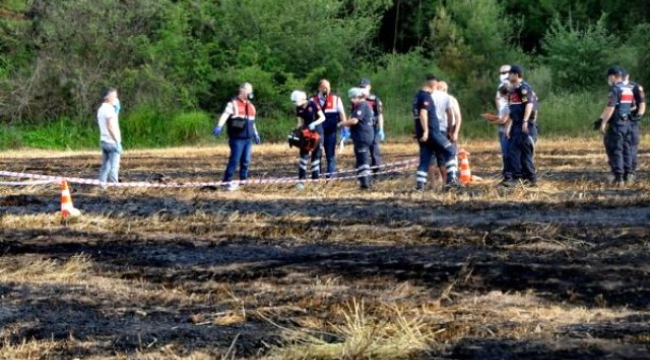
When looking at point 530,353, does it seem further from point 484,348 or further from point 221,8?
point 221,8

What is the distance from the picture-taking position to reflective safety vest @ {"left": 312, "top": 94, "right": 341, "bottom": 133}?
1938 centimetres

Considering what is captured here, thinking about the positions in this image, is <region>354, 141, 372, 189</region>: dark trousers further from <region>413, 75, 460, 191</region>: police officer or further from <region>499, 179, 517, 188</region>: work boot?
<region>499, 179, 517, 188</region>: work boot

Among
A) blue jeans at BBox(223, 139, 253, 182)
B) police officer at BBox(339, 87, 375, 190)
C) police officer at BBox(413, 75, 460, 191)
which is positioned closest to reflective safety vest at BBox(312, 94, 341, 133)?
police officer at BBox(339, 87, 375, 190)

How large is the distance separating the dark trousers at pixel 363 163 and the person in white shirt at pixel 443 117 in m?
0.93

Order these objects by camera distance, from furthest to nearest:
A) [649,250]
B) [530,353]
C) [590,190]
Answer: [590,190]
[649,250]
[530,353]

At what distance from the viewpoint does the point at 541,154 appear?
26453mm

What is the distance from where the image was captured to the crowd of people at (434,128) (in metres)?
17.1

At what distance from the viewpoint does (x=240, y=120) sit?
18.4m

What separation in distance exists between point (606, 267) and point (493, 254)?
1.23 m

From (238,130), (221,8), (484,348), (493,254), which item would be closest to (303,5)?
(221,8)

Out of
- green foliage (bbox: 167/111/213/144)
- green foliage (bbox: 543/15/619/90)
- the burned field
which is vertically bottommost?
green foliage (bbox: 167/111/213/144)

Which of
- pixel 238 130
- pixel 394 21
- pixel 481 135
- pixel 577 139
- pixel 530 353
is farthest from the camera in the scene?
pixel 394 21

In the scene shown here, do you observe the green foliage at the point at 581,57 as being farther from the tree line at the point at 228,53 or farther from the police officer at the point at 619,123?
the police officer at the point at 619,123

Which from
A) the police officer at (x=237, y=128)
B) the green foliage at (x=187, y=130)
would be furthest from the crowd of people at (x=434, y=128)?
the green foliage at (x=187, y=130)
